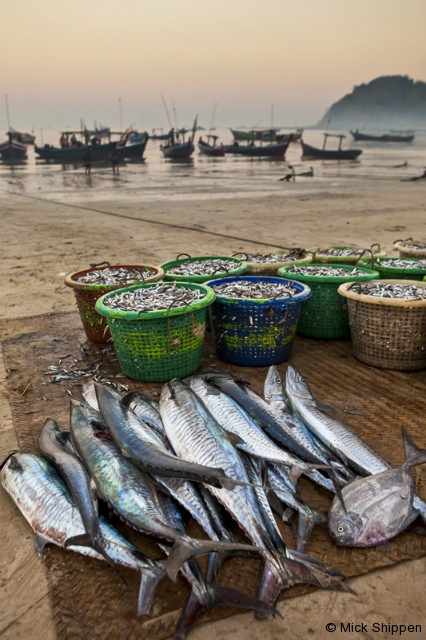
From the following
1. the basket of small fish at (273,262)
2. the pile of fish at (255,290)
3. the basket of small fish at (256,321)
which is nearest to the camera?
the basket of small fish at (256,321)

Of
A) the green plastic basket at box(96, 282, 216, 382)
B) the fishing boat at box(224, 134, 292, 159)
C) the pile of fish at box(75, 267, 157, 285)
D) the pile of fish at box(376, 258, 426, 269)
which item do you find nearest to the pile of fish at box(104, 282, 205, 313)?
the green plastic basket at box(96, 282, 216, 382)

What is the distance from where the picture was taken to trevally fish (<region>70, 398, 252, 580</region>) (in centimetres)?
222

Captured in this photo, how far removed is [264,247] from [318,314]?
5133 millimetres

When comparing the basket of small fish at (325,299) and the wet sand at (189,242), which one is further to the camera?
the basket of small fish at (325,299)

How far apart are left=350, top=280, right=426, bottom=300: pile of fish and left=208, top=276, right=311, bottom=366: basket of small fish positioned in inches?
21.3

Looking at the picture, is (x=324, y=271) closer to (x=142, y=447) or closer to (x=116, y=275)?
(x=116, y=275)

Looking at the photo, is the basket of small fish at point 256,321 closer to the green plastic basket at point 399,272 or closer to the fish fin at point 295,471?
the green plastic basket at point 399,272

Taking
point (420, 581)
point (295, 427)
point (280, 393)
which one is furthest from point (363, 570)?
point (280, 393)

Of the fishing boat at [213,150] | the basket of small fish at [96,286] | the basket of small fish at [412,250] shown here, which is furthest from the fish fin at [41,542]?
the fishing boat at [213,150]

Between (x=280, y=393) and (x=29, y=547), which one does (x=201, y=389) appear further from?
(x=29, y=547)

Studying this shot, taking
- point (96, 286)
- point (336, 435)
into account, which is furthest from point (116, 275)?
point (336, 435)

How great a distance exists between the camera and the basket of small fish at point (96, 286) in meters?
5.10

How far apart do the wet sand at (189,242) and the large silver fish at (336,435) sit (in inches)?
24.0

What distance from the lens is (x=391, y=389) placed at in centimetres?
432
